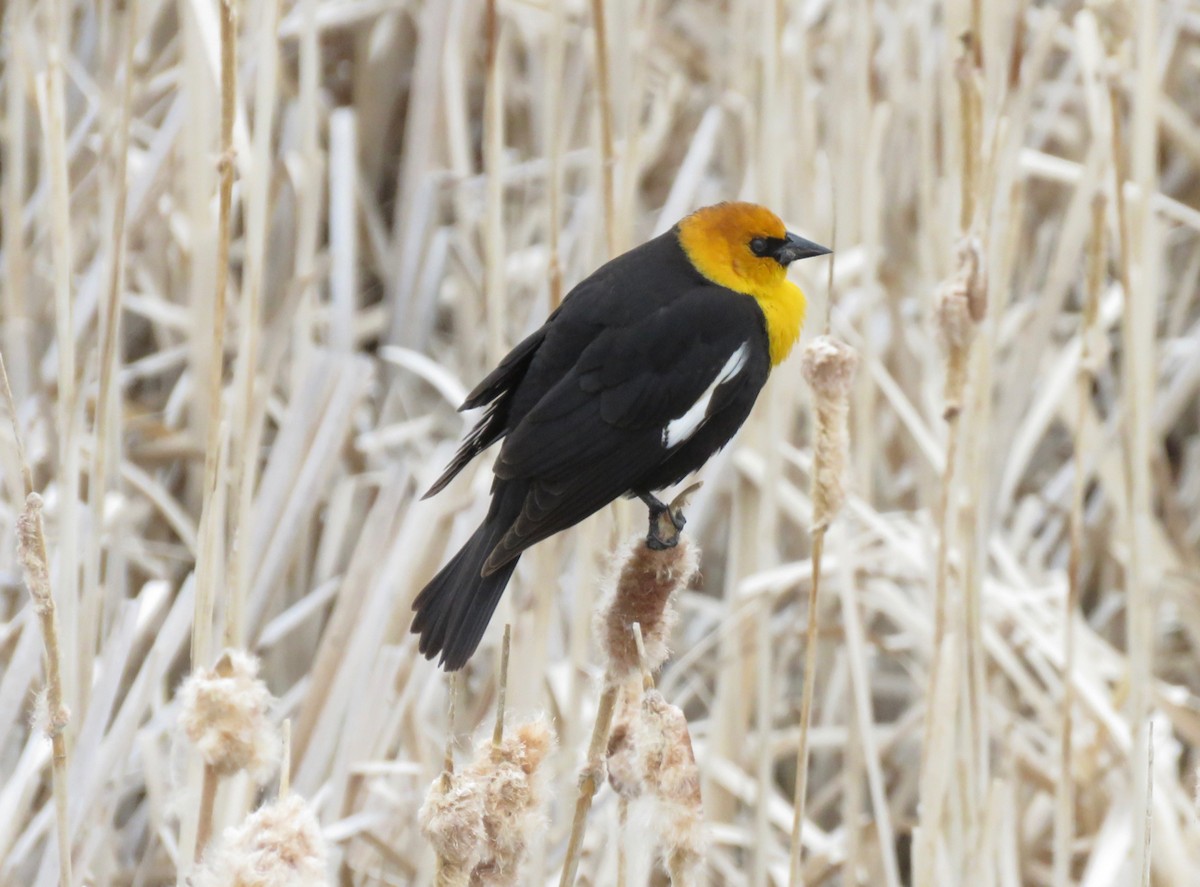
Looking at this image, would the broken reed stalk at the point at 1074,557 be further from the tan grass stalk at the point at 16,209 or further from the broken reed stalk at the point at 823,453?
the tan grass stalk at the point at 16,209

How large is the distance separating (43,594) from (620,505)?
30.3 inches

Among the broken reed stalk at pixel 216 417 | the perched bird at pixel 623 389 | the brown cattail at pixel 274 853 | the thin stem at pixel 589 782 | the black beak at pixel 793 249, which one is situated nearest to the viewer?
the brown cattail at pixel 274 853

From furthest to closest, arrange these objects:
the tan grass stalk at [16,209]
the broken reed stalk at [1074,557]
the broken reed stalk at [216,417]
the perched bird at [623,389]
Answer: the tan grass stalk at [16,209] → the broken reed stalk at [1074,557] → the perched bird at [623,389] → the broken reed stalk at [216,417]

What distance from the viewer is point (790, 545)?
7.85 ft

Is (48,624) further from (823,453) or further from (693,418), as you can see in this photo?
(693,418)

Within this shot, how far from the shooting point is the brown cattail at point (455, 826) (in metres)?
0.87

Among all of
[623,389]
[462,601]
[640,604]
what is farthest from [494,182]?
[640,604]

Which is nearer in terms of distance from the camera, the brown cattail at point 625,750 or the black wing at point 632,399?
the brown cattail at point 625,750

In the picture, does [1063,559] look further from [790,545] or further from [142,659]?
[142,659]

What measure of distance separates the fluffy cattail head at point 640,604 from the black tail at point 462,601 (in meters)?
0.21

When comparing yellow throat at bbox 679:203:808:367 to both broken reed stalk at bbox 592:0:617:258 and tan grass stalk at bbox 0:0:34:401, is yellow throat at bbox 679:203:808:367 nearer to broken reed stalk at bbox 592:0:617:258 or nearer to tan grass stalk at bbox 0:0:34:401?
broken reed stalk at bbox 592:0:617:258

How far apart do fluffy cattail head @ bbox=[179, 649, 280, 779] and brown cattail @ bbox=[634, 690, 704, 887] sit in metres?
0.28

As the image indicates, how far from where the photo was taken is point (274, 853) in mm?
822

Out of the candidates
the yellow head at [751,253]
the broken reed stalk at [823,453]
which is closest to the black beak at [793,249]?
the yellow head at [751,253]
